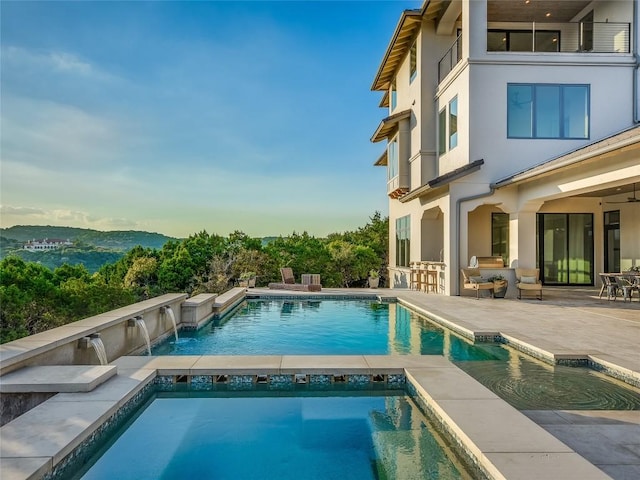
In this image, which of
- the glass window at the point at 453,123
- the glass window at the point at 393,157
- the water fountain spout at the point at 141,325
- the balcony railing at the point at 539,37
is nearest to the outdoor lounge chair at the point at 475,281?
the glass window at the point at 453,123

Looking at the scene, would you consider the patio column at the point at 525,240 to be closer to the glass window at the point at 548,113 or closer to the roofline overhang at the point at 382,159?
the glass window at the point at 548,113

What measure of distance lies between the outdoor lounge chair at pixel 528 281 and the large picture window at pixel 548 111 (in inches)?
168

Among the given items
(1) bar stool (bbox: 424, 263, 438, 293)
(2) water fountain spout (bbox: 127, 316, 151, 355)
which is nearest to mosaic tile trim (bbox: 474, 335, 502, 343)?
(2) water fountain spout (bbox: 127, 316, 151, 355)

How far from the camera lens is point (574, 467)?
3191 millimetres

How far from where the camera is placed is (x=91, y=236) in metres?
22.3

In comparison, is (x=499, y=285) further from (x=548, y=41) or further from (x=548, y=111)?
(x=548, y=41)

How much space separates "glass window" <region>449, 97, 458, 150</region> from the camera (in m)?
14.9

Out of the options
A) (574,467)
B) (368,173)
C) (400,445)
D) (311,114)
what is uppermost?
(311,114)

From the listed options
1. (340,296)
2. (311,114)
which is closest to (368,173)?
(311,114)

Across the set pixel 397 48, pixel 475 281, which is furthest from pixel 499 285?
pixel 397 48

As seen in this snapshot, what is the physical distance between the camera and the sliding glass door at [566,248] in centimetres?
1661

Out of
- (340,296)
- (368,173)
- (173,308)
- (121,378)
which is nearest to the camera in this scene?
(121,378)

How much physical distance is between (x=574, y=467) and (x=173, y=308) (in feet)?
27.3

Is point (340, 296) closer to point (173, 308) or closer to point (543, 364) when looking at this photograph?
point (173, 308)
